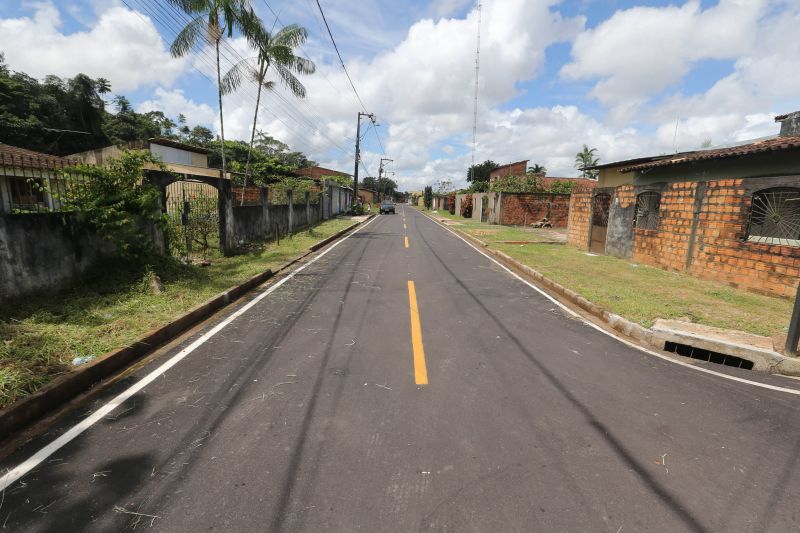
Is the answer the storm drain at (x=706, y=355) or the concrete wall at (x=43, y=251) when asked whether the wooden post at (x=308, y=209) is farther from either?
the storm drain at (x=706, y=355)

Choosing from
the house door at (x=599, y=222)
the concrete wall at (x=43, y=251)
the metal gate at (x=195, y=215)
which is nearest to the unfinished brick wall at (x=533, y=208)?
the house door at (x=599, y=222)

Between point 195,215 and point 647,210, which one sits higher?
point 647,210

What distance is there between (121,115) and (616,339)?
5430 centimetres

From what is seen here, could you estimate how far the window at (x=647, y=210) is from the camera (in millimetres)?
11812

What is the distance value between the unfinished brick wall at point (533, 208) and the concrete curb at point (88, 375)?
25.7m

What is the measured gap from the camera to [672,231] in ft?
35.6

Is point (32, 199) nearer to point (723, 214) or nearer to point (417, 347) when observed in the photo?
point (417, 347)

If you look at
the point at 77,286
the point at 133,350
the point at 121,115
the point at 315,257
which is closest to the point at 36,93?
the point at 121,115

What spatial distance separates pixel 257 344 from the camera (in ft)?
16.2

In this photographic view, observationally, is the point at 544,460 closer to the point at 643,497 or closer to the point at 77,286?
the point at 643,497

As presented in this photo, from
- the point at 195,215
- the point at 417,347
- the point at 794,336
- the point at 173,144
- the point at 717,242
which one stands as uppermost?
the point at 173,144

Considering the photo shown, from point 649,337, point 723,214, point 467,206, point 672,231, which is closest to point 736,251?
point 723,214

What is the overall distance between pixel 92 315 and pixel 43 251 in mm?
1526

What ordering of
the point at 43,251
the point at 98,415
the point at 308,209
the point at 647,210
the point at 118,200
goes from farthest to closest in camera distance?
the point at 308,209
the point at 647,210
the point at 118,200
the point at 43,251
the point at 98,415
